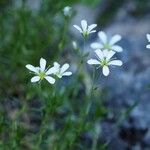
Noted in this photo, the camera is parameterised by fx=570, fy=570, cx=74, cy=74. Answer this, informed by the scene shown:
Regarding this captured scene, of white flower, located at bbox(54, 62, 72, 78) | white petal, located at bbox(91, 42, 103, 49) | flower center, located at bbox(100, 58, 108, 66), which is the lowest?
white flower, located at bbox(54, 62, 72, 78)

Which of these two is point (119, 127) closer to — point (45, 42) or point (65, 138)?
point (65, 138)

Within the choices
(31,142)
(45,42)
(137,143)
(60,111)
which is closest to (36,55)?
(45,42)

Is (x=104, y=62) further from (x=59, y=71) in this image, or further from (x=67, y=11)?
(x=67, y=11)

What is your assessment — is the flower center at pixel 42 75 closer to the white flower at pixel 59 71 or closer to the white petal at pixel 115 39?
the white flower at pixel 59 71

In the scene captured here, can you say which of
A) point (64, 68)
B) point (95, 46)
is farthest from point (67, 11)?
point (64, 68)

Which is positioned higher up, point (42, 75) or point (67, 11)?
point (67, 11)

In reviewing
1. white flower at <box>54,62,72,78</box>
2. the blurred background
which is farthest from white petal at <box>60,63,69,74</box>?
the blurred background

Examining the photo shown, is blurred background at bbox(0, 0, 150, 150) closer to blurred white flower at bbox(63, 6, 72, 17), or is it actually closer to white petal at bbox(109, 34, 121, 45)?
blurred white flower at bbox(63, 6, 72, 17)

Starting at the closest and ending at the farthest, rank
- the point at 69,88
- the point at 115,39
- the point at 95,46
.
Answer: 1. the point at 95,46
2. the point at 115,39
3. the point at 69,88

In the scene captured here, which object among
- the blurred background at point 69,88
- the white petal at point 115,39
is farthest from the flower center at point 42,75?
the white petal at point 115,39
